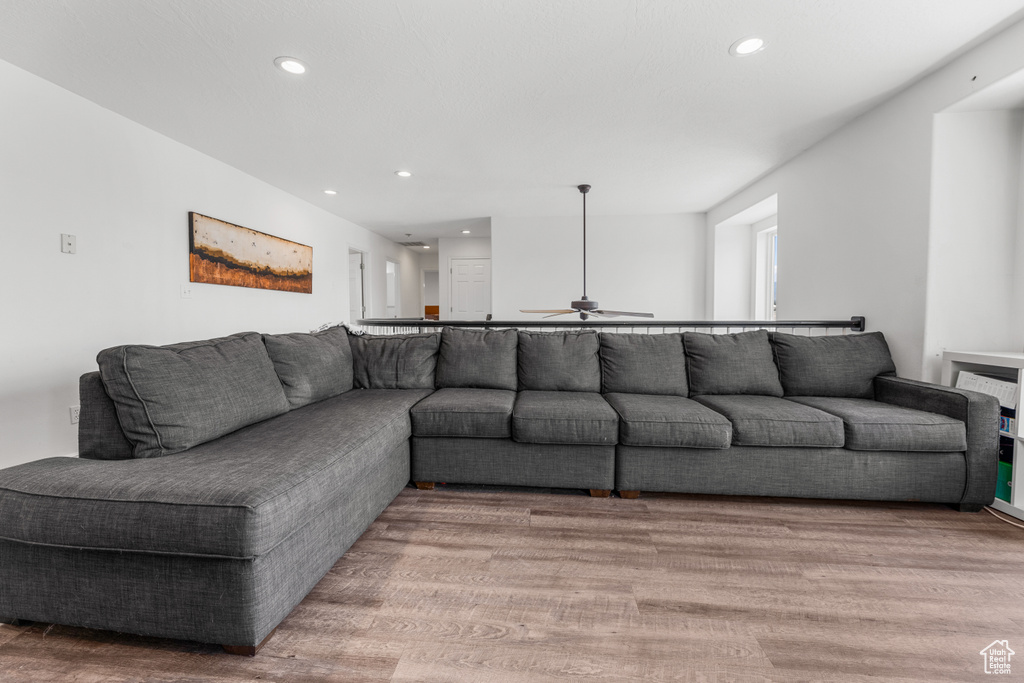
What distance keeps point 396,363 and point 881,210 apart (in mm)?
3347

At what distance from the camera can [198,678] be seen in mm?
1099

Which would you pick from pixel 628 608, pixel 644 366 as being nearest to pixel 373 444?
pixel 628 608

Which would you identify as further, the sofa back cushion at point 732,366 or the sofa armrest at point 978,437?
the sofa back cushion at point 732,366

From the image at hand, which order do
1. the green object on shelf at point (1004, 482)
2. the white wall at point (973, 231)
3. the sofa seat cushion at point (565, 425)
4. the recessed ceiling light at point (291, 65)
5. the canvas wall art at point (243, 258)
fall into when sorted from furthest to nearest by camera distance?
the canvas wall art at point (243, 258), the white wall at point (973, 231), the recessed ceiling light at point (291, 65), the sofa seat cushion at point (565, 425), the green object on shelf at point (1004, 482)

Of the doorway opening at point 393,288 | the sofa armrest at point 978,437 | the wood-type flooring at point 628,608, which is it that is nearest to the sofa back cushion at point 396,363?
the wood-type flooring at point 628,608

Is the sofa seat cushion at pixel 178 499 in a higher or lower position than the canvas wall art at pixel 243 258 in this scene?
lower

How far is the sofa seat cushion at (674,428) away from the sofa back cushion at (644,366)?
476mm

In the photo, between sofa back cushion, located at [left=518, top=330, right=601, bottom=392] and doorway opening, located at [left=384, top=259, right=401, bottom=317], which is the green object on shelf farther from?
doorway opening, located at [left=384, top=259, right=401, bottom=317]

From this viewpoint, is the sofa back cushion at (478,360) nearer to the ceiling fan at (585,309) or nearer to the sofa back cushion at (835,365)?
the ceiling fan at (585,309)

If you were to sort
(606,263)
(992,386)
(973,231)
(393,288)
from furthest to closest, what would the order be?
(393,288)
(606,263)
(973,231)
(992,386)

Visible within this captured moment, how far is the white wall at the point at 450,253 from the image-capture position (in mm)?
7648

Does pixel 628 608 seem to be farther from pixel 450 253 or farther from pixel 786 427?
pixel 450 253

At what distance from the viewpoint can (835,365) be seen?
2605 mm

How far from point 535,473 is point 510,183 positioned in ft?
10.9
